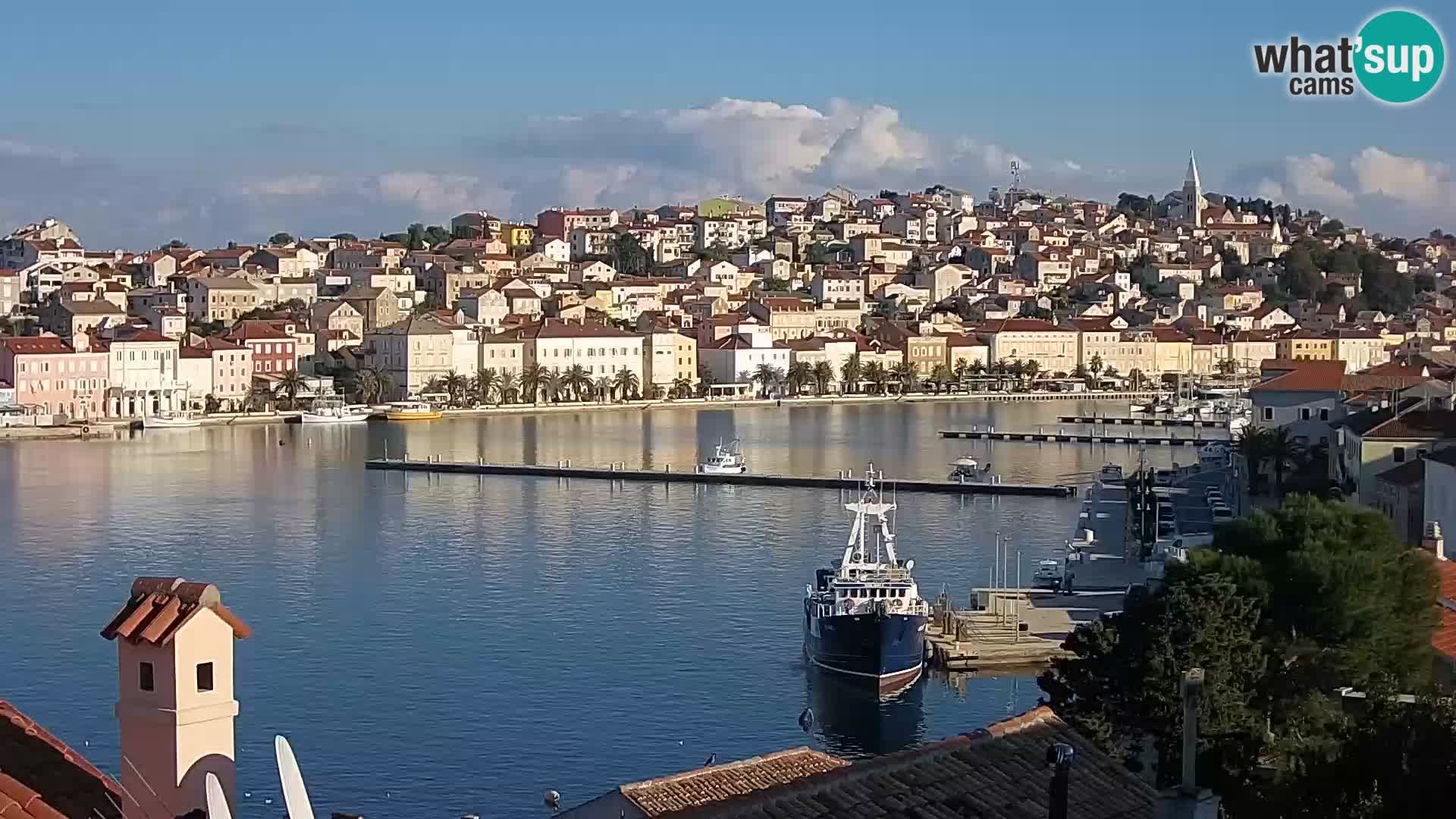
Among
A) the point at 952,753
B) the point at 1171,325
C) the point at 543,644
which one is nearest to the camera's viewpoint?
the point at 952,753

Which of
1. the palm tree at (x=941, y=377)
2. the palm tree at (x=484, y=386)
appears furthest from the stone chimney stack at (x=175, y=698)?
the palm tree at (x=941, y=377)

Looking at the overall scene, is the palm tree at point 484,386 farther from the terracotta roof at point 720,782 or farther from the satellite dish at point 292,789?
the satellite dish at point 292,789

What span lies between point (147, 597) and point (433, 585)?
10.5 m

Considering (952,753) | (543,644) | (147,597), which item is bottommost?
(543,644)

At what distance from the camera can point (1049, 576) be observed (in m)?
11.9

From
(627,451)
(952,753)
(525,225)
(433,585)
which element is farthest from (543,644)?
(525,225)

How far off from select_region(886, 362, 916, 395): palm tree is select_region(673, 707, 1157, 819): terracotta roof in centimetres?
3322

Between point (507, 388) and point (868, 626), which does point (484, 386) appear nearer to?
point (507, 388)

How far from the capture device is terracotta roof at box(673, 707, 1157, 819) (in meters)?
2.81

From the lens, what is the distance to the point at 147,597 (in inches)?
74.5

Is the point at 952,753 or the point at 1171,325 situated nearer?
the point at 952,753

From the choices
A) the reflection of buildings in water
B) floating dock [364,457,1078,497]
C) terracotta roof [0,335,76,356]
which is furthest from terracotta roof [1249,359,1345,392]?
terracotta roof [0,335,76,356]

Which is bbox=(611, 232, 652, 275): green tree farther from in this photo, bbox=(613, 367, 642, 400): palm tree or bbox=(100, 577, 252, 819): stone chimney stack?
bbox=(100, 577, 252, 819): stone chimney stack

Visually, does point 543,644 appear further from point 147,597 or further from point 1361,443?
point 147,597
